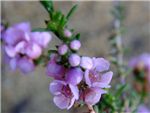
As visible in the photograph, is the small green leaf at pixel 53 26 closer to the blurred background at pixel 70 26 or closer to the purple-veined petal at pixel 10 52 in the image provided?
the purple-veined petal at pixel 10 52

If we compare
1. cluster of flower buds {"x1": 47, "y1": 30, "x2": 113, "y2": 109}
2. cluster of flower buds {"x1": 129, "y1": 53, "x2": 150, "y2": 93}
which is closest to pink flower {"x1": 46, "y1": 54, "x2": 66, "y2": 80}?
cluster of flower buds {"x1": 47, "y1": 30, "x2": 113, "y2": 109}

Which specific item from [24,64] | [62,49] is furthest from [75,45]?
[24,64]

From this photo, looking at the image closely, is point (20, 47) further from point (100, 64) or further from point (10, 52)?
point (100, 64)

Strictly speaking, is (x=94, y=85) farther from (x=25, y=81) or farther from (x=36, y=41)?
(x=25, y=81)

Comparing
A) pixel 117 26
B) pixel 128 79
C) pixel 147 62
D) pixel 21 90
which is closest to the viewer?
pixel 117 26

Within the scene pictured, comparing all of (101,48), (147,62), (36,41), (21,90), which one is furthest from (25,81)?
(36,41)
